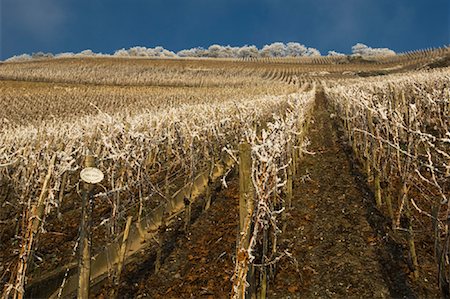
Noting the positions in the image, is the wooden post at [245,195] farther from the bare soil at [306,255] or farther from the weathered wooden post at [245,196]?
the bare soil at [306,255]

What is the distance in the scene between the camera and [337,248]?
5141 mm

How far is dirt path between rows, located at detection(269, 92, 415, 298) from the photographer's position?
4.31m

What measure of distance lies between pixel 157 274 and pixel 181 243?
0.83 m

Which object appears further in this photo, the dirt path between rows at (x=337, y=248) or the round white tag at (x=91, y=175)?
the dirt path between rows at (x=337, y=248)

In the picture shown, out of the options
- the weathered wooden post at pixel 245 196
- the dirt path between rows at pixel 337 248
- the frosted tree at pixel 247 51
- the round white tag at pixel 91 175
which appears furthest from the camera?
A: the frosted tree at pixel 247 51

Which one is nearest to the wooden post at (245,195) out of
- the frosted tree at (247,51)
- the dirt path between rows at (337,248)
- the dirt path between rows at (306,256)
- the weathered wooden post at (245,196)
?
the weathered wooden post at (245,196)

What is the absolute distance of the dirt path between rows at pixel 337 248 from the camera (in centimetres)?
431

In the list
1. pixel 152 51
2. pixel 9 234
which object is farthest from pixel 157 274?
pixel 152 51

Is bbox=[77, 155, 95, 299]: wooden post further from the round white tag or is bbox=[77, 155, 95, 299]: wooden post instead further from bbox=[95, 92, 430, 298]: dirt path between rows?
bbox=[95, 92, 430, 298]: dirt path between rows

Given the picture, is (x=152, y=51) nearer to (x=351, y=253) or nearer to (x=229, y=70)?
(x=229, y=70)

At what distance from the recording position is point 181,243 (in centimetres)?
579

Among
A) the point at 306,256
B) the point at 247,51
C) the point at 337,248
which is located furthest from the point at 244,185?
the point at 247,51

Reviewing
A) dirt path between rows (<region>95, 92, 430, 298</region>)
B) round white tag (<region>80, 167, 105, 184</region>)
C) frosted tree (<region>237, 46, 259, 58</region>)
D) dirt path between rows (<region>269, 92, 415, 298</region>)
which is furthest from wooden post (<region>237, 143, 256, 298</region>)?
frosted tree (<region>237, 46, 259, 58</region>)

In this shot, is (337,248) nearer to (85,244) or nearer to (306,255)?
(306,255)
